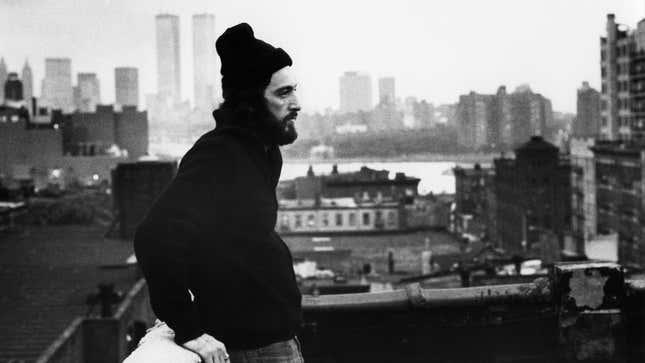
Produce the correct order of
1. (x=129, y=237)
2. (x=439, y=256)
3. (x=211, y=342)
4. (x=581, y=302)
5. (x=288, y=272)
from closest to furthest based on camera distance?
(x=211, y=342) < (x=288, y=272) < (x=581, y=302) < (x=129, y=237) < (x=439, y=256)

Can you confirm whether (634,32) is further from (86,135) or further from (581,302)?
(581,302)

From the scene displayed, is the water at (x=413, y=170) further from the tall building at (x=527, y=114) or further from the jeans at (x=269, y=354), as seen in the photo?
the jeans at (x=269, y=354)

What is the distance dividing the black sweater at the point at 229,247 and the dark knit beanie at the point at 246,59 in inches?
6.6

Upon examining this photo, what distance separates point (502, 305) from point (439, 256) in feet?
93.8

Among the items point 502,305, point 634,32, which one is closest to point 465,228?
point 634,32

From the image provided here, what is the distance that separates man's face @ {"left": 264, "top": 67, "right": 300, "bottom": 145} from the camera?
123 inches

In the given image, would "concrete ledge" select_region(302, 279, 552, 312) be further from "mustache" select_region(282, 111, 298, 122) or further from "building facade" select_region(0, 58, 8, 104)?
"building facade" select_region(0, 58, 8, 104)

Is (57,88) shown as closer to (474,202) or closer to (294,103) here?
(474,202)

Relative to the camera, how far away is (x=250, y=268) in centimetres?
302

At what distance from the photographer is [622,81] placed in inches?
2830

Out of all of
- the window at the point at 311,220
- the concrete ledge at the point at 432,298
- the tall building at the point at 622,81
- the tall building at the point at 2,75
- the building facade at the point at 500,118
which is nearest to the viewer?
the concrete ledge at the point at 432,298

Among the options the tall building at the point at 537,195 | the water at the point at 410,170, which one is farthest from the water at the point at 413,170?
the tall building at the point at 537,195

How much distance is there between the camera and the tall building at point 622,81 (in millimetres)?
68188

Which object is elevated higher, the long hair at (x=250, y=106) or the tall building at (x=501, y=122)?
the tall building at (x=501, y=122)
